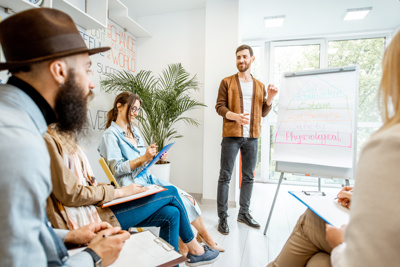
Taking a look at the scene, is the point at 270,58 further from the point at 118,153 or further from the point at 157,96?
the point at 118,153

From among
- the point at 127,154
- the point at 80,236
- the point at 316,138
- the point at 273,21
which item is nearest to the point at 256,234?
the point at 316,138

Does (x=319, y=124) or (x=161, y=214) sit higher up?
(x=319, y=124)

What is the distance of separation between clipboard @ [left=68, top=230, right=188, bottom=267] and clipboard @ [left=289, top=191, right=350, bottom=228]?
634mm

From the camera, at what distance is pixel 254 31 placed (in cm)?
384

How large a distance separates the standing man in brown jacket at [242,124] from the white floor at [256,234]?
0.17m

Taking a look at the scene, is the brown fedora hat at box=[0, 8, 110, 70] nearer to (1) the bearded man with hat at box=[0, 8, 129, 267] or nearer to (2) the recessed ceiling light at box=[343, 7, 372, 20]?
(1) the bearded man with hat at box=[0, 8, 129, 267]

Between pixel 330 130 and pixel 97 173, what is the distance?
7.85ft

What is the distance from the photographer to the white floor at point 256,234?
1741mm

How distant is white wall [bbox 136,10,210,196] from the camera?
127 inches

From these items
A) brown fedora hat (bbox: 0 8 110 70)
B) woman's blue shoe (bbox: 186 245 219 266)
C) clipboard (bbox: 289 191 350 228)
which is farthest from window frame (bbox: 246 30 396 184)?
→ brown fedora hat (bbox: 0 8 110 70)

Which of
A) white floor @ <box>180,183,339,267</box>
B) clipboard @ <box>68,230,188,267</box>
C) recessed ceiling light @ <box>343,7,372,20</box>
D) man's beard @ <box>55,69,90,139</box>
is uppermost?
recessed ceiling light @ <box>343,7,372,20</box>

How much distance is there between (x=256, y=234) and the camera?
2137 mm

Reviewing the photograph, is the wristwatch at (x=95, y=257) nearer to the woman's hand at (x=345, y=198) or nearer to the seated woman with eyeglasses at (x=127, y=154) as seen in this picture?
the seated woman with eyeglasses at (x=127, y=154)

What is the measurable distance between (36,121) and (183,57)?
2.86 metres
